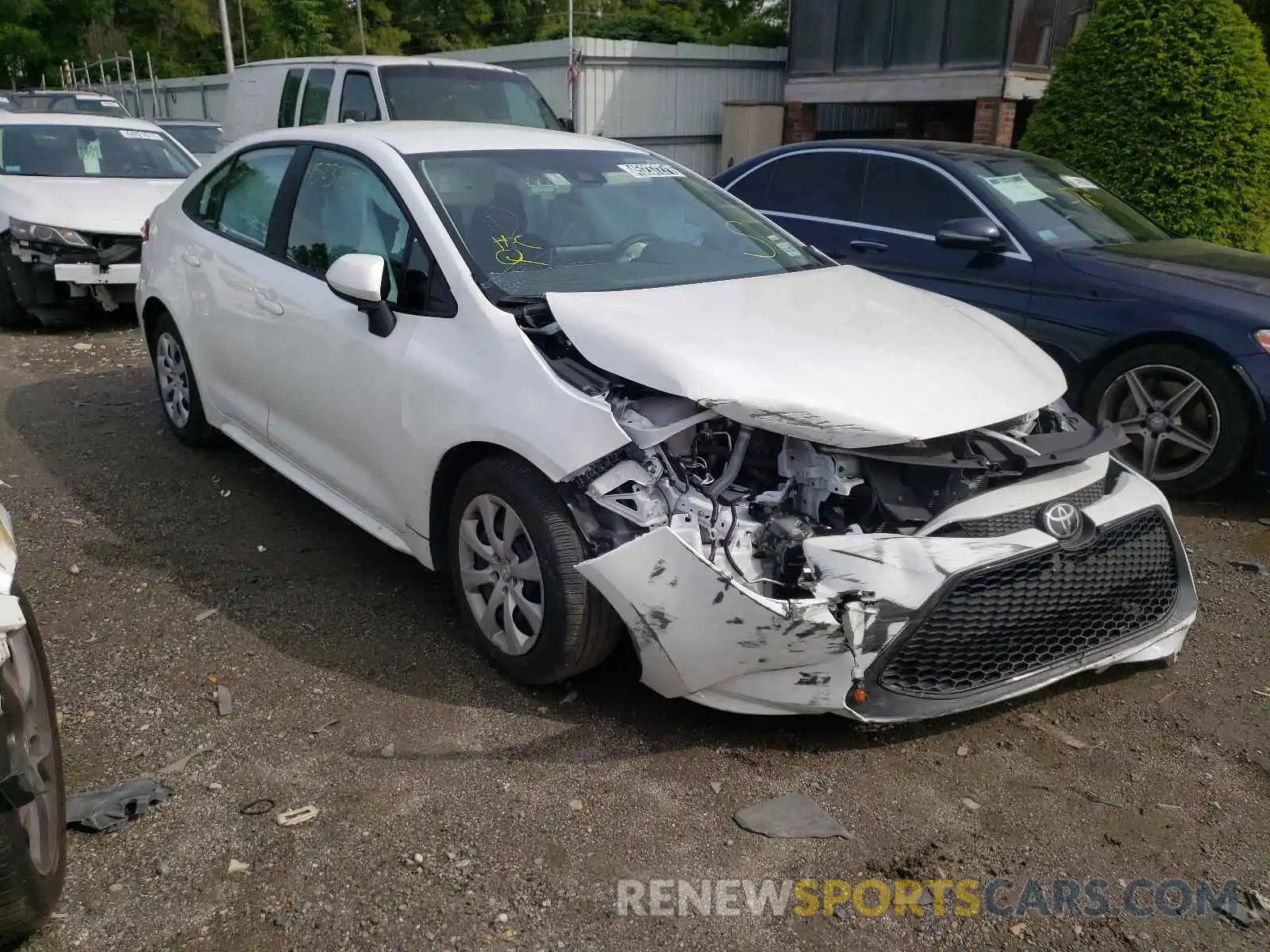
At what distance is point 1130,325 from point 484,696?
150 inches

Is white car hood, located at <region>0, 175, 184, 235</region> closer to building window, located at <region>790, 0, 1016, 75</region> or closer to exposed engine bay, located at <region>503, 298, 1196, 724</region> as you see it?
exposed engine bay, located at <region>503, 298, 1196, 724</region>

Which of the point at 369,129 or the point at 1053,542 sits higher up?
the point at 369,129

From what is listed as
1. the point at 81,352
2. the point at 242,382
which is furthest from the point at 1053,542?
the point at 81,352

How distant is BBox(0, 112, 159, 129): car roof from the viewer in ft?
31.3

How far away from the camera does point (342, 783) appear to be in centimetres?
309

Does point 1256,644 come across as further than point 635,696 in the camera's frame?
Yes

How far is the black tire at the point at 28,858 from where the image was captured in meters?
2.16

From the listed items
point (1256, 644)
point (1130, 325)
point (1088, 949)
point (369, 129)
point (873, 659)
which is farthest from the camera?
point (1130, 325)

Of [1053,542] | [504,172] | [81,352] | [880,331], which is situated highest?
[504,172]

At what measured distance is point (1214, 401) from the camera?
511 centimetres

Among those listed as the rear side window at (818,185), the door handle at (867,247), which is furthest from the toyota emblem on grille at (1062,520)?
the rear side window at (818,185)

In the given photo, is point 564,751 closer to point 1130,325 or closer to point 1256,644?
point 1256,644

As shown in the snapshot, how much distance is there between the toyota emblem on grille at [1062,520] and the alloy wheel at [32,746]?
2669 mm

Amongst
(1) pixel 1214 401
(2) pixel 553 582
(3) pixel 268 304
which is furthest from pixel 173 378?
(1) pixel 1214 401
